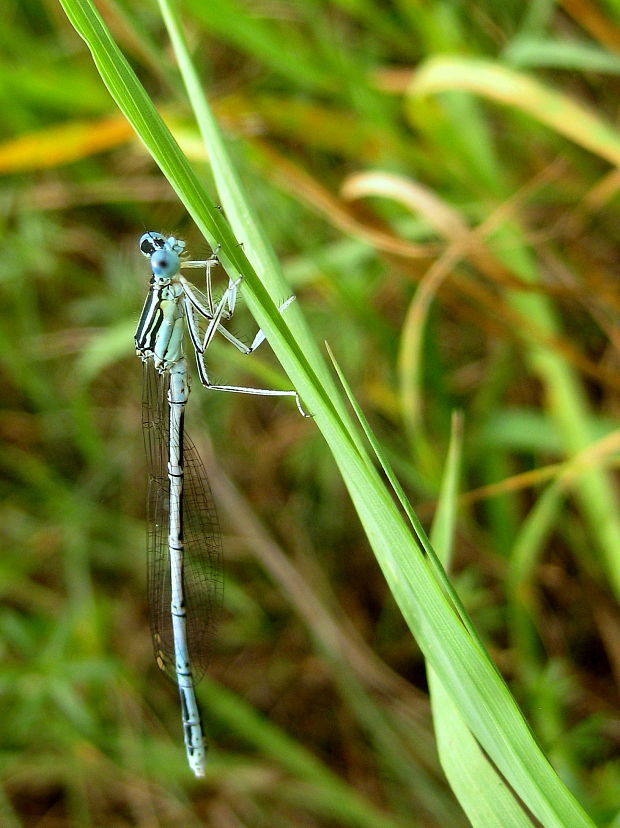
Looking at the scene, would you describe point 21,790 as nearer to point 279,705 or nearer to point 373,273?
point 279,705

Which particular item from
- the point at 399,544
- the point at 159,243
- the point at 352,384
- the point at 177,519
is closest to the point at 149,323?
the point at 159,243

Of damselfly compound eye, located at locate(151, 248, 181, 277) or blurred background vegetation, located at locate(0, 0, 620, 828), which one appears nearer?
damselfly compound eye, located at locate(151, 248, 181, 277)

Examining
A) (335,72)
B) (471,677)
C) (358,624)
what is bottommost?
(471,677)

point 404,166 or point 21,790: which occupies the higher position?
point 404,166

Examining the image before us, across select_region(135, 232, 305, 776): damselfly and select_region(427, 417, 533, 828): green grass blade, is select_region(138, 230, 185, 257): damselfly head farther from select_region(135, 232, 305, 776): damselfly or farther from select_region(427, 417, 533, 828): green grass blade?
select_region(427, 417, 533, 828): green grass blade

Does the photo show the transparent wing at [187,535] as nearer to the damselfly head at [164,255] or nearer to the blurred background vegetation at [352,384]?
the blurred background vegetation at [352,384]

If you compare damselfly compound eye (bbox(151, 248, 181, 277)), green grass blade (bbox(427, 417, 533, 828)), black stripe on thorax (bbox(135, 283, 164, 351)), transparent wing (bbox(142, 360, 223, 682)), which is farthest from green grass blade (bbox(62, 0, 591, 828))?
transparent wing (bbox(142, 360, 223, 682))

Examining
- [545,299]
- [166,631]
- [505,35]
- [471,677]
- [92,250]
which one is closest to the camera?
[471,677]

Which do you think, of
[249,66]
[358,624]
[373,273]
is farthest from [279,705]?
[249,66]
